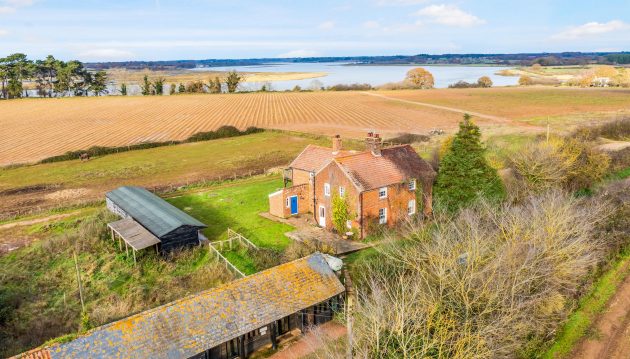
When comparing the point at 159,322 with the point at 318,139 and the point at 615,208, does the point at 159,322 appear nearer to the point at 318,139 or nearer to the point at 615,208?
the point at 615,208

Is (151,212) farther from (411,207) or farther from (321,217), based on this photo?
(411,207)

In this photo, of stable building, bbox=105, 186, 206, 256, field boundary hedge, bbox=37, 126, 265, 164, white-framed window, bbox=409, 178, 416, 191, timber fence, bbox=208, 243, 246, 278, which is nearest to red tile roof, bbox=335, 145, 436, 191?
white-framed window, bbox=409, 178, 416, 191

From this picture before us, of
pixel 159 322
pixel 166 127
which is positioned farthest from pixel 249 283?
pixel 166 127

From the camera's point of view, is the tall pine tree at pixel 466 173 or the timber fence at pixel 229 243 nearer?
the timber fence at pixel 229 243

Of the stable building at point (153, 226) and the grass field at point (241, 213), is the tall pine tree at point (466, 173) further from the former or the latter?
the stable building at point (153, 226)

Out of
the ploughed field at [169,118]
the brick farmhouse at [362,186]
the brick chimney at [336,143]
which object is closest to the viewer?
the brick farmhouse at [362,186]

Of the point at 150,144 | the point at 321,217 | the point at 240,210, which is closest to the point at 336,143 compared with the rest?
the point at 321,217

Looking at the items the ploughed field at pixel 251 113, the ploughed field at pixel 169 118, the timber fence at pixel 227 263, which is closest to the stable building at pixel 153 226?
the timber fence at pixel 227 263
